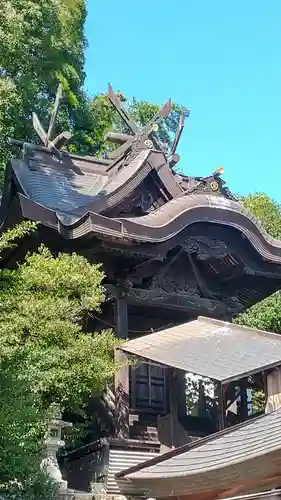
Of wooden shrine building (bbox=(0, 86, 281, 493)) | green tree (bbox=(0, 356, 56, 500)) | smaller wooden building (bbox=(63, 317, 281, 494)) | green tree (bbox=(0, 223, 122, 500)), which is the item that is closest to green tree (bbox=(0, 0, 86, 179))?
wooden shrine building (bbox=(0, 86, 281, 493))

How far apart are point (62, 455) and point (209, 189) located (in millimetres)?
4614

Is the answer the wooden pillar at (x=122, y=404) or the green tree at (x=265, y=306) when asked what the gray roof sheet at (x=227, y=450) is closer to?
the wooden pillar at (x=122, y=404)

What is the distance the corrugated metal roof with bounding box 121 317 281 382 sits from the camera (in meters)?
7.57

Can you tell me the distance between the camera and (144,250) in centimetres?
1048

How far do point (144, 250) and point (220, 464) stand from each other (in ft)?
19.4

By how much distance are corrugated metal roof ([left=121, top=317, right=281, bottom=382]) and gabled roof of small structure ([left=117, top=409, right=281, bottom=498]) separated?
1.69m

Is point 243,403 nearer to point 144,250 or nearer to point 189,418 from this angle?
point 189,418

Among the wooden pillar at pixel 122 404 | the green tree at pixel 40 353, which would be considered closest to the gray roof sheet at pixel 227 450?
the green tree at pixel 40 353

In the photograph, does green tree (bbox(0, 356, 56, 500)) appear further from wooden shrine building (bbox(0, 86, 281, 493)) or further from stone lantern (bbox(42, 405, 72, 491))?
wooden shrine building (bbox(0, 86, 281, 493))

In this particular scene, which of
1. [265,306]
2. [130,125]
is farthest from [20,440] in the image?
[265,306]

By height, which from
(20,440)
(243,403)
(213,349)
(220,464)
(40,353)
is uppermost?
(243,403)

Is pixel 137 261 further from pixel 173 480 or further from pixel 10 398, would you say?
pixel 173 480

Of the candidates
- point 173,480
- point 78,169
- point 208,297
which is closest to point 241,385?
point 208,297

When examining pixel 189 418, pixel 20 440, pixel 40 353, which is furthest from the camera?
pixel 189 418
